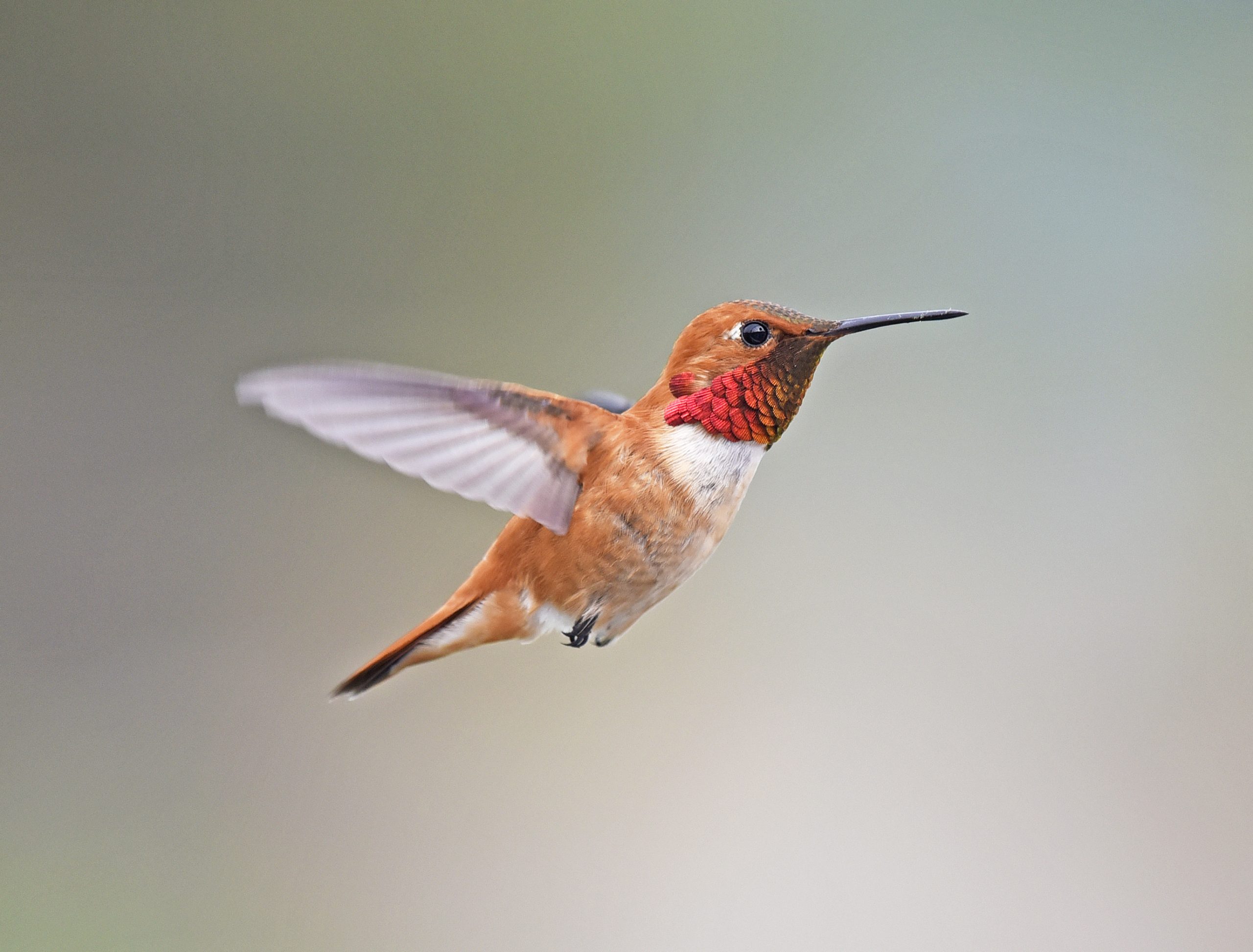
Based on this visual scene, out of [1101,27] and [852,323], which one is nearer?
[852,323]

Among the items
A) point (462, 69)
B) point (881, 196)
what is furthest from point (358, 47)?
point (881, 196)

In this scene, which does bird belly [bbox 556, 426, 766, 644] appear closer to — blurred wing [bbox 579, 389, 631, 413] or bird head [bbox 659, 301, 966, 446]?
bird head [bbox 659, 301, 966, 446]

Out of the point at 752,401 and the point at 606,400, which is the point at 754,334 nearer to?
the point at 752,401

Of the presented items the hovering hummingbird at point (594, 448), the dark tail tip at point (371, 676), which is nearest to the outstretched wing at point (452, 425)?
the hovering hummingbird at point (594, 448)

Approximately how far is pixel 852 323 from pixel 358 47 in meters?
1.06

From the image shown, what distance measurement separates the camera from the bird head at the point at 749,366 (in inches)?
15.0

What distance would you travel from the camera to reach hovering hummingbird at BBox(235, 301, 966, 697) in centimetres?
36

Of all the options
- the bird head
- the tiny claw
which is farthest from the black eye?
the tiny claw

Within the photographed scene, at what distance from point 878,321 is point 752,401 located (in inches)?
2.3

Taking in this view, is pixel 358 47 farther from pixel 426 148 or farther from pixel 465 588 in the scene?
pixel 465 588

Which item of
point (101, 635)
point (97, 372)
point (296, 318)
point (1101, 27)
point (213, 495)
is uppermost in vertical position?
point (1101, 27)

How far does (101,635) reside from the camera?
1.27m

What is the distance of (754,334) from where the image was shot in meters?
0.39

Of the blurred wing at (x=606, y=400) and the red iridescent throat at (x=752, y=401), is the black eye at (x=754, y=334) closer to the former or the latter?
the red iridescent throat at (x=752, y=401)
